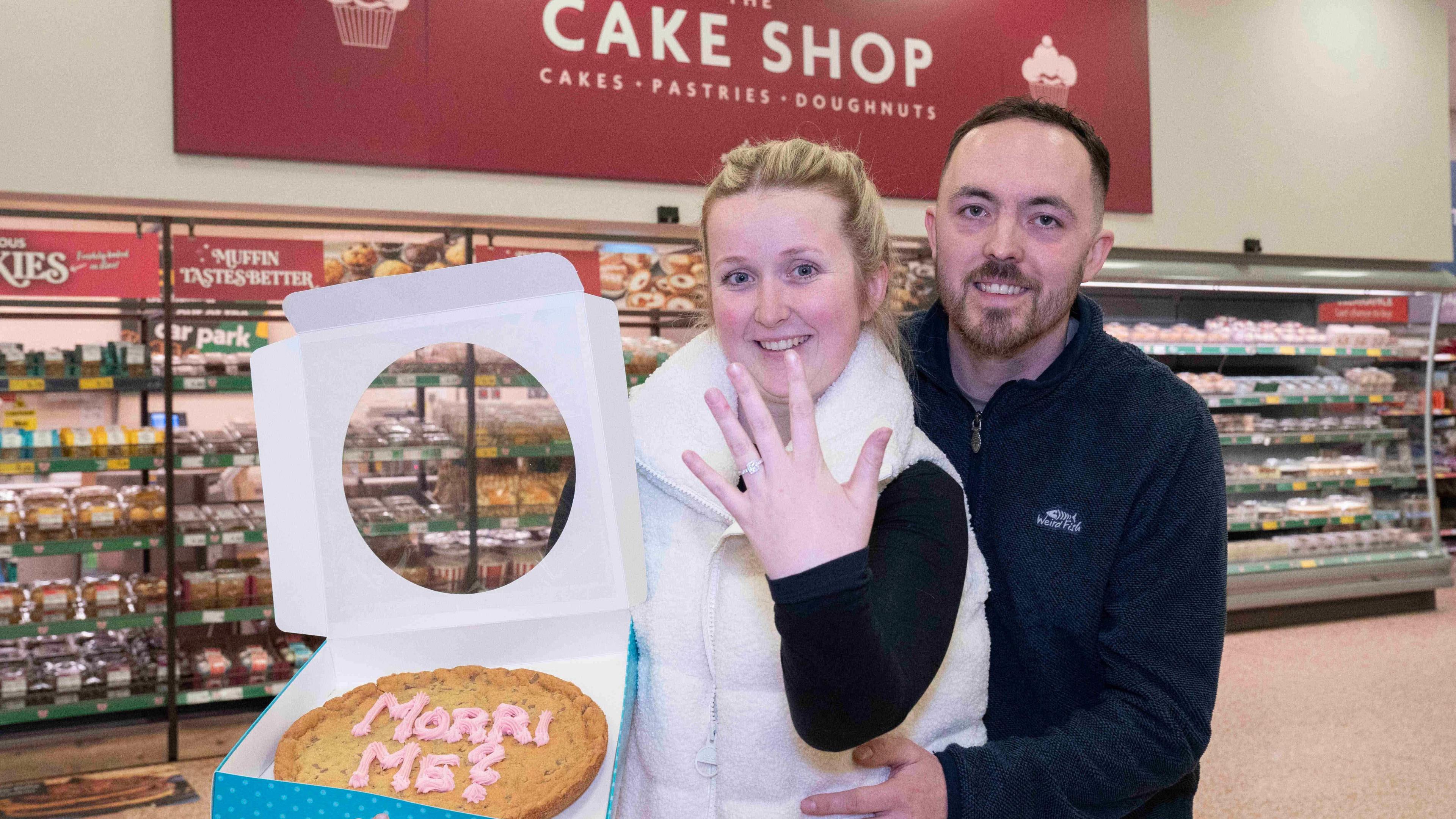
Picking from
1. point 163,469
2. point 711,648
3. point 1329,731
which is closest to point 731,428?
point 711,648

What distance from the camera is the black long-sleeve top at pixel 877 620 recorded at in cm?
88

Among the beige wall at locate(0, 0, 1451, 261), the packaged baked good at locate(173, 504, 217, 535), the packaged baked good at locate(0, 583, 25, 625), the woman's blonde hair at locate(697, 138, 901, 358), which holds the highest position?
the beige wall at locate(0, 0, 1451, 261)

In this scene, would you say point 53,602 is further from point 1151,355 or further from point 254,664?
point 1151,355

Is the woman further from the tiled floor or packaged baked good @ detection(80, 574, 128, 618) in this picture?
packaged baked good @ detection(80, 574, 128, 618)

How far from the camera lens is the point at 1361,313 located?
630 centimetres

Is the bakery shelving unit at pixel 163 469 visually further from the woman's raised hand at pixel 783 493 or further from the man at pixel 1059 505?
the woman's raised hand at pixel 783 493

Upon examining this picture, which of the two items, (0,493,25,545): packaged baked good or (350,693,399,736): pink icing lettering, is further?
(0,493,25,545): packaged baked good

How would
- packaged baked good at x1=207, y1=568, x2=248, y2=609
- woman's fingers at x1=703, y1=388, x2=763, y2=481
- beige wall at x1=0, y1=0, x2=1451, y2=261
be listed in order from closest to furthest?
woman's fingers at x1=703, y1=388, x2=763, y2=481
beige wall at x1=0, y1=0, x2=1451, y2=261
packaged baked good at x1=207, y1=568, x2=248, y2=609

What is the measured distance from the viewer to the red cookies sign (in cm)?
392

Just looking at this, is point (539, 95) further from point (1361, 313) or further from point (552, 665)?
point (1361, 313)

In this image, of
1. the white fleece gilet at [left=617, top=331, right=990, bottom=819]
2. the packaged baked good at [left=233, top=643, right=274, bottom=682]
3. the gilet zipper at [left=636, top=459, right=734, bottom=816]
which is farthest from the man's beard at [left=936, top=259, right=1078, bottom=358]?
the packaged baked good at [left=233, top=643, right=274, bottom=682]

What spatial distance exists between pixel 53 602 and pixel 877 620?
13.3 feet

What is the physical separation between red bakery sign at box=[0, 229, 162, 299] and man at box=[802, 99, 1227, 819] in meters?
3.39

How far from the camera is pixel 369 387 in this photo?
1.11 m
